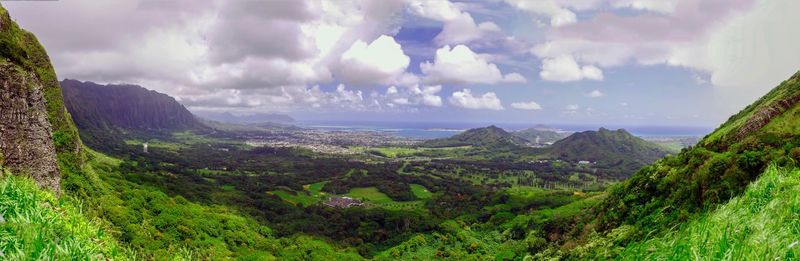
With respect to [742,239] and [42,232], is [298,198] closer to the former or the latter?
[42,232]

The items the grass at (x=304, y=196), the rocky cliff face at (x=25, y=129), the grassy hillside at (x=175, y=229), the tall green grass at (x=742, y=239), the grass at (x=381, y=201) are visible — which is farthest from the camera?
the grass at (x=381, y=201)

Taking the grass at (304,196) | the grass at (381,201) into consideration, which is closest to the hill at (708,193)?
the grass at (381,201)

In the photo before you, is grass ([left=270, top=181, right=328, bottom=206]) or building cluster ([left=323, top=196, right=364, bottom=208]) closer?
building cluster ([left=323, top=196, right=364, bottom=208])

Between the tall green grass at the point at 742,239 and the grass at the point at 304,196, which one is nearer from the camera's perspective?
the tall green grass at the point at 742,239

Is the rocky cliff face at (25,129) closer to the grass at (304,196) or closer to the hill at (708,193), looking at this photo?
the hill at (708,193)

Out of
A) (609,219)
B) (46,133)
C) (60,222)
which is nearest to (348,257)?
(609,219)

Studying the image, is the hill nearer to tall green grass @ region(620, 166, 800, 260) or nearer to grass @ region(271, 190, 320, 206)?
tall green grass @ region(620, 166, 800, 260)

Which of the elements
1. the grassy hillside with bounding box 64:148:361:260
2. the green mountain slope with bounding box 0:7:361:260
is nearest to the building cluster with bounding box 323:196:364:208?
the green mountain slope with bounding box 0:7:361:260

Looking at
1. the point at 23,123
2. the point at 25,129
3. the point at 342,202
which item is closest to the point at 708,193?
the point at 25,129
